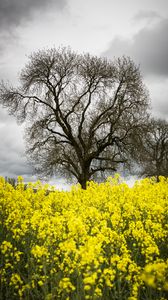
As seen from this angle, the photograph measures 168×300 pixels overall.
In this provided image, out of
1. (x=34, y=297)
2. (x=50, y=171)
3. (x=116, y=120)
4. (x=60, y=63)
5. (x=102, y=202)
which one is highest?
(x=60, y=63)

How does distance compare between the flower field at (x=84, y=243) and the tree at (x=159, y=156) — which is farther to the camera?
the tree at (x=159, y=156)

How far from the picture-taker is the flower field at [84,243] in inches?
137

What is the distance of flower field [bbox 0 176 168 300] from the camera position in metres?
3.49

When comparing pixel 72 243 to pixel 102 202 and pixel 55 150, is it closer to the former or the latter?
pixel 102 202

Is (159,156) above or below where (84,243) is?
above

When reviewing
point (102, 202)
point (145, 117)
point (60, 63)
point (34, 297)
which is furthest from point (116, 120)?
point (34, 297)

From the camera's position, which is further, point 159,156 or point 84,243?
point 159,156

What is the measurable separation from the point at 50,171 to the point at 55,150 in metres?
1.56

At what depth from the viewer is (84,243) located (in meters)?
3.80

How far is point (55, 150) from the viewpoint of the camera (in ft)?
70.2

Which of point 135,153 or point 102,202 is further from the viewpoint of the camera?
point 135,153

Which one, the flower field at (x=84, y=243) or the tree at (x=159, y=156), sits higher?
the tree at (x=159, y=156)

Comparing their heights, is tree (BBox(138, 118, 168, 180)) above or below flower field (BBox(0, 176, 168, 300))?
above

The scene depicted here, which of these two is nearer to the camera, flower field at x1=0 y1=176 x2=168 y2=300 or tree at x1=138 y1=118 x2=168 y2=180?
flower field at x1=0 y1=176 x2=168 y2=300
